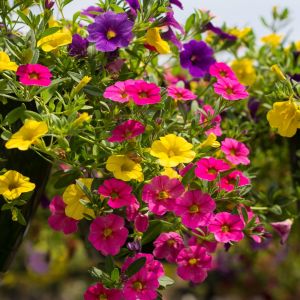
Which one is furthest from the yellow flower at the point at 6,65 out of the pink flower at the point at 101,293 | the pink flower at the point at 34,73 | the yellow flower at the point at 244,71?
the yellow flower at the point at 244,71

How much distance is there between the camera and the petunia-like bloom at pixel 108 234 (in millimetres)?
1278

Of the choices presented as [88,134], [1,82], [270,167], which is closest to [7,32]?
[1,82]

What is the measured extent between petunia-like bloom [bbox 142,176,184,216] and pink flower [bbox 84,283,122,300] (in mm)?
181

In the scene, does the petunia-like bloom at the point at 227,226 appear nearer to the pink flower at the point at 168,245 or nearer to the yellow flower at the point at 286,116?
the pink flower at the point at 168,245

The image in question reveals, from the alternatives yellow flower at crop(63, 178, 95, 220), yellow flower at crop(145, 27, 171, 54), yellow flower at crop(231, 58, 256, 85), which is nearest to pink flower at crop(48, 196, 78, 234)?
yellow flower at crop(63, 178, 95, 220)

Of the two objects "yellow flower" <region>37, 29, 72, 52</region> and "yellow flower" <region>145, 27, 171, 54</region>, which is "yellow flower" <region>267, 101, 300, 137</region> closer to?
"yellow flower" <region>145, 27, 171, 54</region>

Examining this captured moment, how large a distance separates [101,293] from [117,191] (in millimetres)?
208

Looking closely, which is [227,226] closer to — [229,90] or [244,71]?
[229,90]

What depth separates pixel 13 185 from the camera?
1.28 m

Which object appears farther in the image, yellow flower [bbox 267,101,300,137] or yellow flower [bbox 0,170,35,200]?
yellow flower [bbox 267,101,300,137]

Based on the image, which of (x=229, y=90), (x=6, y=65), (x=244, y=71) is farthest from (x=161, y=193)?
(x=244, y=71)

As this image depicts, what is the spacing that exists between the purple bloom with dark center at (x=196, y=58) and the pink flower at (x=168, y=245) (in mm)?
473

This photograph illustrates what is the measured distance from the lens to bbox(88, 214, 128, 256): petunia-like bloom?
128cm

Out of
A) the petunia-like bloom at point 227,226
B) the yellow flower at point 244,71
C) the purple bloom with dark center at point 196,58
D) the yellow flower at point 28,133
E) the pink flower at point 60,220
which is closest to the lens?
the yellow flower at point 28,133
